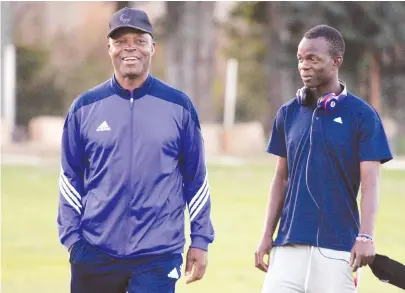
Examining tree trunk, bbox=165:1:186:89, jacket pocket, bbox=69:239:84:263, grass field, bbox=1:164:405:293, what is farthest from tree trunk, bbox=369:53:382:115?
jacket pocket, bbox=69:239:84:263

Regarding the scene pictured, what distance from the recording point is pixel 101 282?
5660 mm

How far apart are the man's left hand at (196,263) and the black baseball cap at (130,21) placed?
1.13m

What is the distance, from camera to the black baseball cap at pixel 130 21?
5762mm

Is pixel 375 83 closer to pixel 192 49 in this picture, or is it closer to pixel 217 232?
pixel 192 49

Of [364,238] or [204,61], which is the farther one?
[204,61]

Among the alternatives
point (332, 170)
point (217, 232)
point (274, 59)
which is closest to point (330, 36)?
point (332, 170)

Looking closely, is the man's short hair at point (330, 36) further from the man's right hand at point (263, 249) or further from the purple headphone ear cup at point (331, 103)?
the man's right hand at point (263, 249)

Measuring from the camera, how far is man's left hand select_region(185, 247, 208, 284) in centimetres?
581

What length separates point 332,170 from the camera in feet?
19.4

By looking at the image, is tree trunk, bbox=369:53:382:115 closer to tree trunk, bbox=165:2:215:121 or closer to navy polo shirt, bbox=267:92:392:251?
tree trunk, bbox=165:2:215:121

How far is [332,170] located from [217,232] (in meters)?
10.3

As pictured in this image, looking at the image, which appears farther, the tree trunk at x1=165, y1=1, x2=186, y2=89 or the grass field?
the tree trunk at x1=165, y1=1, x2=186, y2=89

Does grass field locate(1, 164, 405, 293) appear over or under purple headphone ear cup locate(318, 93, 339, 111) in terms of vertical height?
under

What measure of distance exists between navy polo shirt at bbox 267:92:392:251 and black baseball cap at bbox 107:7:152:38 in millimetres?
974
